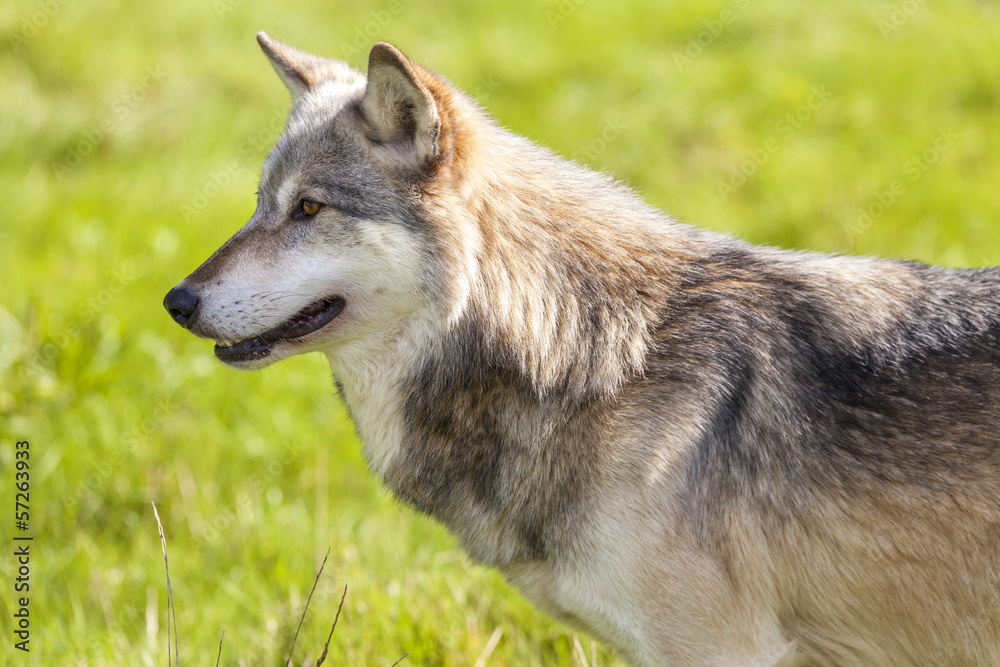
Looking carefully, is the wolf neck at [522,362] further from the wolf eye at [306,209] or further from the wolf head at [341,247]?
the wolf eye at [306,209]

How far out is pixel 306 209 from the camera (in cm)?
318

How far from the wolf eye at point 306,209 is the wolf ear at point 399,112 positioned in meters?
0.30

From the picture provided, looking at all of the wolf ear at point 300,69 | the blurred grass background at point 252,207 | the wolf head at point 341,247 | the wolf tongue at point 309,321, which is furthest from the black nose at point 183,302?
the blurred grass background at point 252,207

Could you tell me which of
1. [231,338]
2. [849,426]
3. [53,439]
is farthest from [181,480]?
[849,426]

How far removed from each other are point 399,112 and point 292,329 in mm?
844

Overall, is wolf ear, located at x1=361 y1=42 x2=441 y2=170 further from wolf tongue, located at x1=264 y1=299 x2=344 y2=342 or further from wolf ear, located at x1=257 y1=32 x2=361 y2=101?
wolf ear, located at x1=257 y1=32 x2=361 y2=101

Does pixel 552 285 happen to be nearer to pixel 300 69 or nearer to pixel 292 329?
pixel 292 329

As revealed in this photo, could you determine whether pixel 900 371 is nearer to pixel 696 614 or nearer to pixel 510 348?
pixel 696 614

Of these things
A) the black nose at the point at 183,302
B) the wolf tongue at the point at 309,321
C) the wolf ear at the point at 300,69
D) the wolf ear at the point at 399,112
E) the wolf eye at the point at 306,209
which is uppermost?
the wolf ear at the point at 300,69

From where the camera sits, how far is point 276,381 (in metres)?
5.97

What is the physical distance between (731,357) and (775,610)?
0.81 m

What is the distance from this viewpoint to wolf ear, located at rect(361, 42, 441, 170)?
2.84 metres

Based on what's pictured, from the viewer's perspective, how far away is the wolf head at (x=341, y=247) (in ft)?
9.89

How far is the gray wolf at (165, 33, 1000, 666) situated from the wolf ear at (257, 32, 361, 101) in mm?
327
